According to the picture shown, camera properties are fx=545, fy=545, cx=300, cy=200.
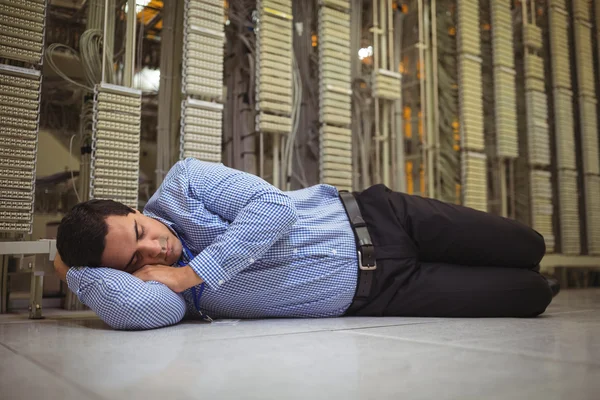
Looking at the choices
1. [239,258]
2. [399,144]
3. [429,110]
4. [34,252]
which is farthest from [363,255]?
[429,110]

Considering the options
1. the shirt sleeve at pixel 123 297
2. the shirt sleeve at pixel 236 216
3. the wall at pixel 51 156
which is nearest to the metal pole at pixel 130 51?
the wall at pixel 51 156

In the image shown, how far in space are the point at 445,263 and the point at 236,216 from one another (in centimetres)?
89

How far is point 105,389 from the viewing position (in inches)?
38.4

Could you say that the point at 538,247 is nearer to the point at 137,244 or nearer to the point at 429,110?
the point at 137,244

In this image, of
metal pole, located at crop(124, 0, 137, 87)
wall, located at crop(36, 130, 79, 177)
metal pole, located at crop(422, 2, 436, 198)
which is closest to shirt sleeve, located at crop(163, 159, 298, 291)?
metal pole, located at crop(124, 0, 137, 87)

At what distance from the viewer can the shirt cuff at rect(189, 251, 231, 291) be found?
177 centimetres

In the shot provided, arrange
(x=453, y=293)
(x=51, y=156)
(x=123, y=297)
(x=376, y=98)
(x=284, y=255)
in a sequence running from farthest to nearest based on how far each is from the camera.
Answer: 1. (x=376, y=98)
2. (x=51, y=156)
3. (x=453, y=293)
4. (x=284, y=255)
5. (x=123, y=297)

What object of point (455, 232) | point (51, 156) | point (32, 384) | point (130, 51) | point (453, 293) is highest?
point (130, 51)

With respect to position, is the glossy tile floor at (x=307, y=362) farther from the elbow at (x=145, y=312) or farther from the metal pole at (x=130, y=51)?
the metal pole at (x=130, y=51)

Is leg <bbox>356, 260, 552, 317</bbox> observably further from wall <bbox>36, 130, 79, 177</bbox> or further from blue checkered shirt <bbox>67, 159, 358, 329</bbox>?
wall <bbox>36, 130, 79, 177</bbox>

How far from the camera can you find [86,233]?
69.2 inches

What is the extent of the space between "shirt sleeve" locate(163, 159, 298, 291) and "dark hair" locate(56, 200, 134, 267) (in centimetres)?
28

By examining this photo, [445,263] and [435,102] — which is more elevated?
[435,102]

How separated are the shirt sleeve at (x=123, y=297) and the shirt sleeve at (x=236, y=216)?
16 cm
